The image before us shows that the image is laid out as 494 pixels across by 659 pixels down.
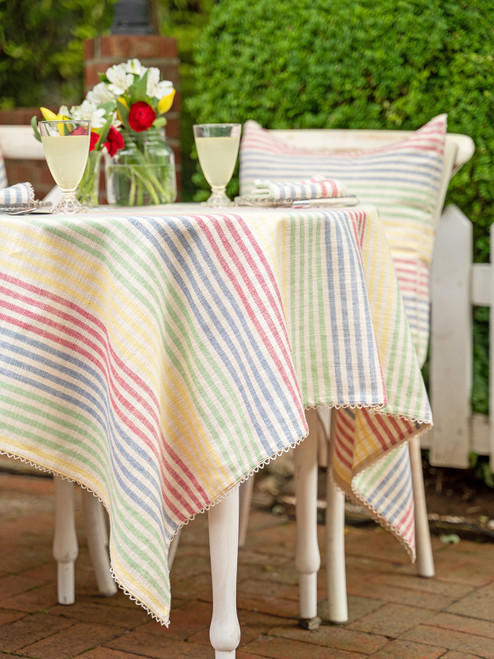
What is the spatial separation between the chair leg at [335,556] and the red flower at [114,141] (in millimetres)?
856

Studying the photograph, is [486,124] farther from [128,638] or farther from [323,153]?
[128,638]

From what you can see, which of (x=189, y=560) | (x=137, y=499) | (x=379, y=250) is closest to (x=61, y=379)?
(x=137, y=499)

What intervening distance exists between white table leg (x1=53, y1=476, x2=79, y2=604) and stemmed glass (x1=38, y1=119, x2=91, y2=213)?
2.51 ft

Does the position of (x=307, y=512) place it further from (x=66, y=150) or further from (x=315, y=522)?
(x=66, y=150)

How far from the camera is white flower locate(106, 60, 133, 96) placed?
2.18 meters

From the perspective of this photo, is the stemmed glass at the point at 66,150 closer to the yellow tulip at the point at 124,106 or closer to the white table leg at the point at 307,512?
the yellow tulip at the point at 124,106

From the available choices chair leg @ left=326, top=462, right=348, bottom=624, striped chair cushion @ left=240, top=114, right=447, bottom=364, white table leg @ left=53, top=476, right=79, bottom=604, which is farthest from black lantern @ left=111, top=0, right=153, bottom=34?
chair leg @ left=326, top=462, right=348, bottom=624

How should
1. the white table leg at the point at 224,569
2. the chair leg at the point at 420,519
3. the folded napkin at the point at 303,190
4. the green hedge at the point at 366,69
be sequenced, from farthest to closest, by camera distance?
the green hedge at the point at 366,69 → the chair leg at the point at 420,519 → the folded napkin at the point at 303,190 → the white table leg at the point at 224,569

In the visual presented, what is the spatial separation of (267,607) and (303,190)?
1022 mm

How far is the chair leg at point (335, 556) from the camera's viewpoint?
2.22 metres

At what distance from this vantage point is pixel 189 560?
107 inches

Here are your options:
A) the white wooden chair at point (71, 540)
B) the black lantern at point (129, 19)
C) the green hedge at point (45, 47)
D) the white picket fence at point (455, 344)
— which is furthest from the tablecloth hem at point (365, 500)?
the green hedge at point (45, 47)

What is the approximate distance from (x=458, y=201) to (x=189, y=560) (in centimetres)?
136

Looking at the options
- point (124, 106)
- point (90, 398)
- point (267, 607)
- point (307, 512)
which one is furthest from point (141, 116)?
point (267, 607)
